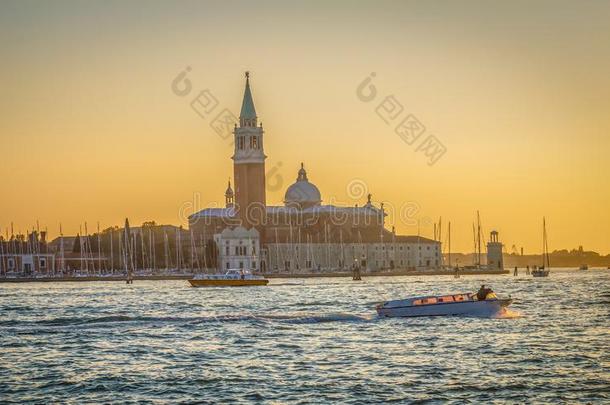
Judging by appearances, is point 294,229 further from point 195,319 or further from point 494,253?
point 195,319

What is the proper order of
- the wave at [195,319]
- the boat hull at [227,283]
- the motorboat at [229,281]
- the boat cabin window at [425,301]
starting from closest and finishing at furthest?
the wave at [195,319] < the boat cabin window at [425,301] < the boat hull at [227,283] < the motorboat at [229,281]

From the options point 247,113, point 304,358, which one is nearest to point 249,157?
point 247,113

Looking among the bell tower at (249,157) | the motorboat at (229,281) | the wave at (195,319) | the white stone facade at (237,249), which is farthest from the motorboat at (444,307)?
the white stone facade at (237,249)

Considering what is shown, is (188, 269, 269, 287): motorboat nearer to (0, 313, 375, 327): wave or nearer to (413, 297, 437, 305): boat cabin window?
(0, 313, 375, 327): wave

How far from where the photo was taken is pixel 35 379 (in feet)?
91.4

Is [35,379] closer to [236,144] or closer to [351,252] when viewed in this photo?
[236,144]

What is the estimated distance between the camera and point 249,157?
136000 mm

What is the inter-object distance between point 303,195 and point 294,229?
297 inches

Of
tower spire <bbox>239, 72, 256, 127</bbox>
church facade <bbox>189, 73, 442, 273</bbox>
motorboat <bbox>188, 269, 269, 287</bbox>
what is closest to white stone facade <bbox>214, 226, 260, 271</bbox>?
church facade <bbox>189, 73, 442, 273</bbox>

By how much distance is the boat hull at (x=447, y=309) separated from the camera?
1726 inches

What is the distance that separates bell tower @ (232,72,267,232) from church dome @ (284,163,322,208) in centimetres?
1771

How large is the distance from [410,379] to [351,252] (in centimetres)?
12628

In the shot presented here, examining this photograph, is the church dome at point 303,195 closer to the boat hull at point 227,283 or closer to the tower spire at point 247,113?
the tower spire at point 247,113

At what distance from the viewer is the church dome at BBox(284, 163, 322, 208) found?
15550cm
